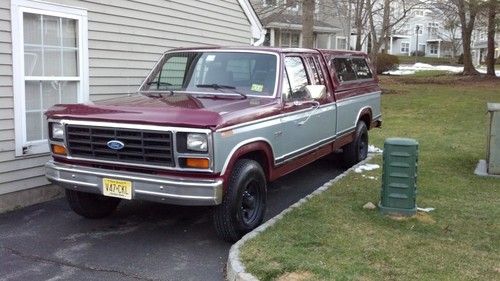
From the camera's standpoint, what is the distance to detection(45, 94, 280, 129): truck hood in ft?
15.6

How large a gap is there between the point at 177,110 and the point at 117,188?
0.91 meters

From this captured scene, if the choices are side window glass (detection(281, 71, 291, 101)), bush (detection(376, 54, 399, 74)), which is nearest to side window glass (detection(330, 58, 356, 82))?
side window glass (detection(281, 71, 291, 101))

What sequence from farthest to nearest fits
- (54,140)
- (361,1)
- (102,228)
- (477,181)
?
(361,1), (477,181), (102,228), (54,140)

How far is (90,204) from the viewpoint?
6.09 metres

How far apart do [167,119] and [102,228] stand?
1.86 metres

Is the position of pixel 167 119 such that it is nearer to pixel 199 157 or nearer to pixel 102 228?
pixel 199 157

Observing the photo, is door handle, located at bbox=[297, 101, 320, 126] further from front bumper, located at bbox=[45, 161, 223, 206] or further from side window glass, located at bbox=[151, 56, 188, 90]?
front bumper, located at bbox=[45, 161, 223, 206]

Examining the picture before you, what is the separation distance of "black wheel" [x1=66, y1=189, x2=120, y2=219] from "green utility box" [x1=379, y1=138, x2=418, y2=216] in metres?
3.13

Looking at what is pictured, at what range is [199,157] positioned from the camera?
4719mm

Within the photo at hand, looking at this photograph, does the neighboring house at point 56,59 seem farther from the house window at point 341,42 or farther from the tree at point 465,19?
the house window at point 341,42

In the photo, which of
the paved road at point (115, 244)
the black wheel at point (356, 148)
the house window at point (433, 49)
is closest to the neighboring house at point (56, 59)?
the paved road at point (115, 244)

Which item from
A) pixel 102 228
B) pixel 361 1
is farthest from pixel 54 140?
pixel 361 1

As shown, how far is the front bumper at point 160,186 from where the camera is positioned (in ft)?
15.5

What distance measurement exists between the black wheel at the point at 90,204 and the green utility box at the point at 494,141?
5.23 meters
